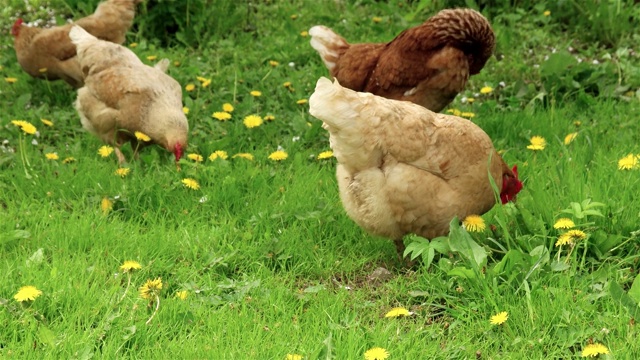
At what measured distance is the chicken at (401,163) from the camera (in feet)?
12.6

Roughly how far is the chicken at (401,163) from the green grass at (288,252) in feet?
0.73

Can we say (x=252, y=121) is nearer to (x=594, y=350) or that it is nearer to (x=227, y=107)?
(x=227, y=107)

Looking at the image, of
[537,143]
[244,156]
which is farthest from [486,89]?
[244,156]

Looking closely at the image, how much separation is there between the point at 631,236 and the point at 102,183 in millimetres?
3118

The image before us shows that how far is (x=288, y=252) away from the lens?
14.2ft

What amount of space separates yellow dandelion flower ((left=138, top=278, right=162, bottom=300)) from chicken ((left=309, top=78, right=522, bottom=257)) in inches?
40.2

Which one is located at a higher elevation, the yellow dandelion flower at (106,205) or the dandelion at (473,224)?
the dandelion at (473,224)

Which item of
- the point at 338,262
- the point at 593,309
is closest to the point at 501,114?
the point at 338,262

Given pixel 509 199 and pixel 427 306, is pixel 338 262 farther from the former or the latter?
pixel 509 199

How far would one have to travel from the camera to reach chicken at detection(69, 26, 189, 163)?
5.64m

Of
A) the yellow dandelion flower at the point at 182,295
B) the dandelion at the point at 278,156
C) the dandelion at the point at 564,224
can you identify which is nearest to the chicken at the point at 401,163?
the dandelion at the point at 564,224

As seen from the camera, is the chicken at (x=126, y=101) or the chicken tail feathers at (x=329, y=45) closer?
the chicken at (x=126, y=101)

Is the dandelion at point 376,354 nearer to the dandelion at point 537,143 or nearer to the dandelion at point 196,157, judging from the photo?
the dandelion at point 537,143

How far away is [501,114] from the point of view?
20.0 feet
